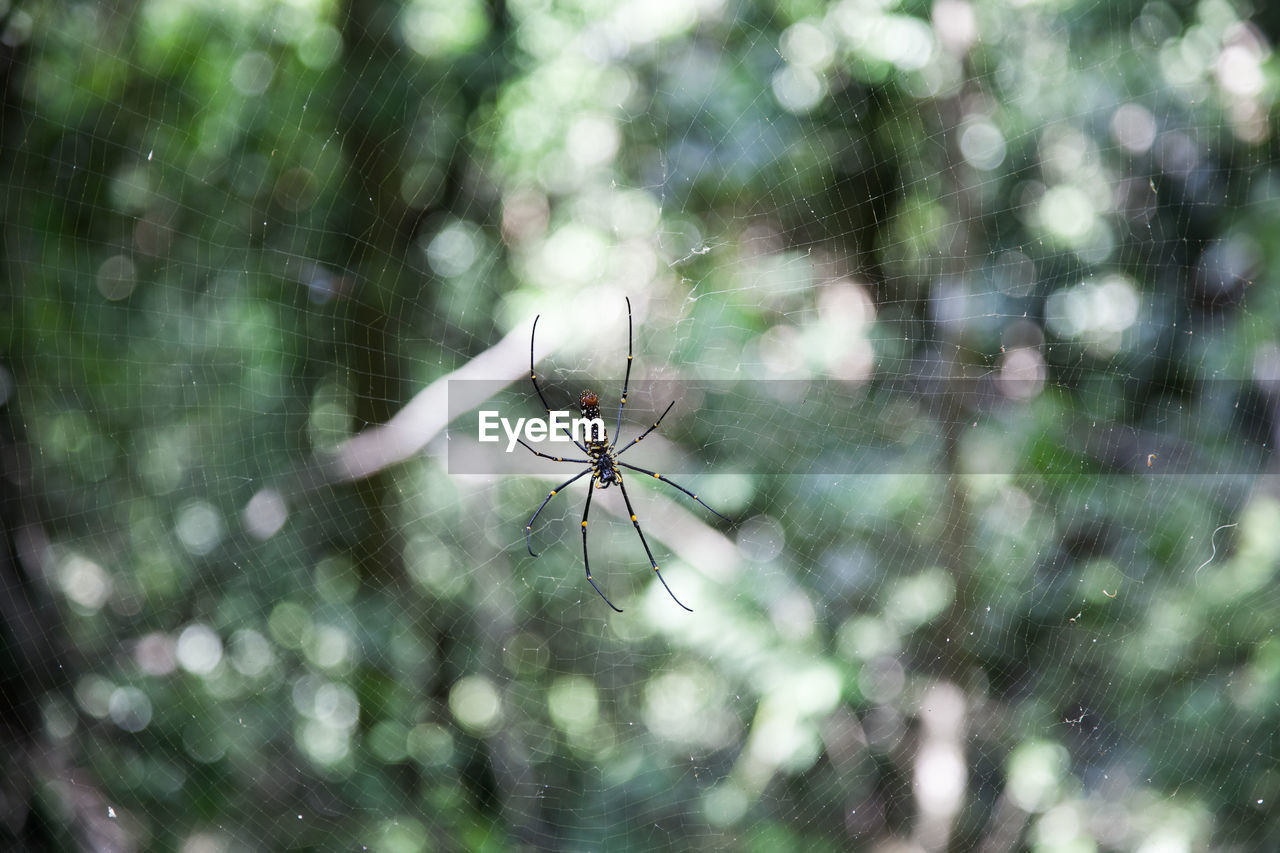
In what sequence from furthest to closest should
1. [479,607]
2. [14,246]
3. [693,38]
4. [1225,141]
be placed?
[479,607] < [693,38] < [1225,141] < [14,246]

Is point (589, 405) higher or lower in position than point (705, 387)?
lower

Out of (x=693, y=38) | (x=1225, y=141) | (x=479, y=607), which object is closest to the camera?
(x=1225, y=141)

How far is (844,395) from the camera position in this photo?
504 cm

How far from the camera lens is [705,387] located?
493cm

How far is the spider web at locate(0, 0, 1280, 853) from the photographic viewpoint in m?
4.13

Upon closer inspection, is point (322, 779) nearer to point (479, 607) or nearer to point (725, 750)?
point (479, 607)

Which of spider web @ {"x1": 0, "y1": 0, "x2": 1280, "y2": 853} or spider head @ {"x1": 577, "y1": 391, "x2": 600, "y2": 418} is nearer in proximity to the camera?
spider head @ {"x1": 577, "y1": 391, "x2": 600, "y2": 418}

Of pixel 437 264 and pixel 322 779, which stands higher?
pixel 437 264

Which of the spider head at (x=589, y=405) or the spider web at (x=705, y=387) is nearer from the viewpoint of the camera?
the spider head at (x=589, y=405)

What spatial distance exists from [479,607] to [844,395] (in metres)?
3.18

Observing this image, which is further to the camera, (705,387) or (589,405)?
(705,387)

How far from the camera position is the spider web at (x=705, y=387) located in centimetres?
413

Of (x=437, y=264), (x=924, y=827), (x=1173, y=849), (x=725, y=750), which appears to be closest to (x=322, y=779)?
(x=725, y=750)

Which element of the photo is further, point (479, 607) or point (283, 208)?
point (479, 607)
